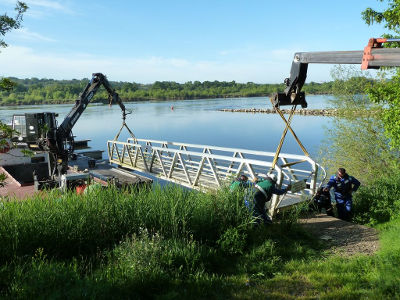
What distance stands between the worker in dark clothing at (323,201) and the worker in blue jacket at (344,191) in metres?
0.30

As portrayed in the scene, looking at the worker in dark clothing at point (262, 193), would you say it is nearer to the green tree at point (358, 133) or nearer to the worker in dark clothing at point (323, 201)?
the worker in dark clothing at point (323, 201)

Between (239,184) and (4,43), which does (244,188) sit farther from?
(4,43)

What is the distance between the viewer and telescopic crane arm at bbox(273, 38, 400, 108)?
501 cm

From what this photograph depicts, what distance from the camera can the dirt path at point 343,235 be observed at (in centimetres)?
633

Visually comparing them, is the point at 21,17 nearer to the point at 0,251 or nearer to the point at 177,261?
the point at 0,251

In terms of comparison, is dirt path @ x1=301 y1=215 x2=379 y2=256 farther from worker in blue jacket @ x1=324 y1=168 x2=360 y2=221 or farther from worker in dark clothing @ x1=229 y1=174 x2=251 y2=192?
worker in dark clothing @ x1=229 y1=174 x2=251 y2=192

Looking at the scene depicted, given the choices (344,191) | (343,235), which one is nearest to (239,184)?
(343,235)

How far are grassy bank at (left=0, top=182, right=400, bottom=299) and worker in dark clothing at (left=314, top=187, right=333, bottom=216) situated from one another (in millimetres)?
1544

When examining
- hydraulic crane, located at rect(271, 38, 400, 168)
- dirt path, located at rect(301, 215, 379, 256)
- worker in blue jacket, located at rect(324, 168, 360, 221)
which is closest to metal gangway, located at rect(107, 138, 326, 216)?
worker in blue jacket, located at rect(324, 168, 360, 221)

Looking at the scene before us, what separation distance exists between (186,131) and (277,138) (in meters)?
13.3

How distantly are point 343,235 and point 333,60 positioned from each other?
360 cm

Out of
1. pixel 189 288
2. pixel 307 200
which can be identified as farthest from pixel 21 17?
pixel 307 200

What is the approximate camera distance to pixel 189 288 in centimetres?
478

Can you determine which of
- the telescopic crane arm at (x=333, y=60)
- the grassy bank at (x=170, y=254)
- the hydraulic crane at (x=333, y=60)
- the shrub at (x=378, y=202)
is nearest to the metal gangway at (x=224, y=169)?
the hydraulic crane at (x=333, y=60)
